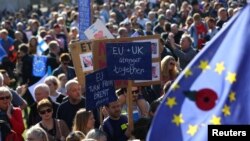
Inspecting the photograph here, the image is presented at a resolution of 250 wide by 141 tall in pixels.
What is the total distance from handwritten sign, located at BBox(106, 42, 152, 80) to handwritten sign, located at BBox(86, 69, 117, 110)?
96 millimetres

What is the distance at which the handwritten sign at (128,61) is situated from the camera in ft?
31.3

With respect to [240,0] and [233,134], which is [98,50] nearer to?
[233,134]

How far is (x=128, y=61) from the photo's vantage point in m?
9.61

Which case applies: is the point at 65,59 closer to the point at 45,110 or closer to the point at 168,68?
the point at 168,68

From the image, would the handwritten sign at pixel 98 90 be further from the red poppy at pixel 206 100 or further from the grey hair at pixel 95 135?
the red poppy at pixel 206 100

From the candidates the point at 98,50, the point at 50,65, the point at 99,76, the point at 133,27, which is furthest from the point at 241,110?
the point at 133,27

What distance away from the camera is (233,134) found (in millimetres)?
4887

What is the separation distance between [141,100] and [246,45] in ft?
21.8

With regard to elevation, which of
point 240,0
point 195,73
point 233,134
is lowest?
point 240,0

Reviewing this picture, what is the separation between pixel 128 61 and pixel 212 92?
4.67 m

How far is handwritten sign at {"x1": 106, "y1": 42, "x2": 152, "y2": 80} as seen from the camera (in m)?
9.55

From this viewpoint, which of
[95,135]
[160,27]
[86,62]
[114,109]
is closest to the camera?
[95,135]

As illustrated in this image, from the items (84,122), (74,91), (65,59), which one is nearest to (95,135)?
(84,122)

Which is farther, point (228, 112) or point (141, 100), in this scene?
point (141, 100)
